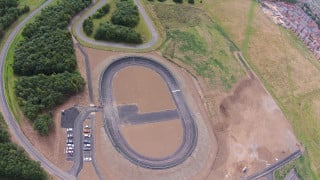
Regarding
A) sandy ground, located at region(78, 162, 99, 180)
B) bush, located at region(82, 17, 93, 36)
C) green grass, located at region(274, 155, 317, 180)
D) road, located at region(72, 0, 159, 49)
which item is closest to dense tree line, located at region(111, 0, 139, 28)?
road, located at region(72, 0, 159, 49)

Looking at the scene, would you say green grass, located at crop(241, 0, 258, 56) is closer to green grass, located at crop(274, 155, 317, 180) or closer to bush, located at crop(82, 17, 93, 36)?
green grass, located at crop(274, 155, 317, 180)

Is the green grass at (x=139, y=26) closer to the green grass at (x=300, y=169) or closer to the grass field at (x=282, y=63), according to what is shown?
the grass field at (x=282, y=63)

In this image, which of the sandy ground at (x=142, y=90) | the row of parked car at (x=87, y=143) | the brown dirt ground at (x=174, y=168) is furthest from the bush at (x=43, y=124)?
the sandy ground at (x=142, y=90)

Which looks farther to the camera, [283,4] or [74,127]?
[283,4]

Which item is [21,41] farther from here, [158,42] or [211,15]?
[211,15]

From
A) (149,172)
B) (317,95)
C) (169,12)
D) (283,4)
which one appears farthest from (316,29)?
(149,172)

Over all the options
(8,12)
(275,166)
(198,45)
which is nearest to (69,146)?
(8,12)
